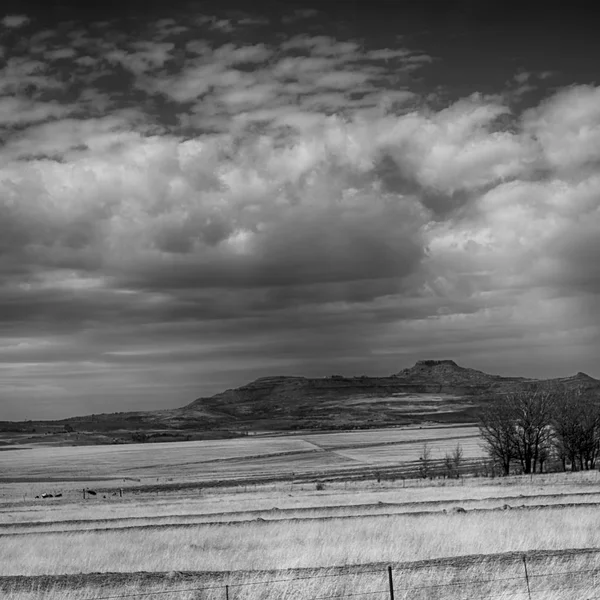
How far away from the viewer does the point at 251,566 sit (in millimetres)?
27719

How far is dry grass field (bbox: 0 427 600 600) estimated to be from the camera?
21.8m

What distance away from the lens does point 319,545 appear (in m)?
31.4

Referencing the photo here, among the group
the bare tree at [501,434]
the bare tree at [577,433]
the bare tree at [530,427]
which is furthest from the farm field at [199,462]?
the bare tree at [577,433]

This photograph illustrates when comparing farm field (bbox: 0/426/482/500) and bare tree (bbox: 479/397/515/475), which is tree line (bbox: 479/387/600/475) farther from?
farm field (bbox: 0/426/482/500)

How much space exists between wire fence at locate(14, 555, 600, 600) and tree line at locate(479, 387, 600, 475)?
2679 inches

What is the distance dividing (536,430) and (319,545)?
212 ft

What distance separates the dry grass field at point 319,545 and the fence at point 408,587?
54 millimetres

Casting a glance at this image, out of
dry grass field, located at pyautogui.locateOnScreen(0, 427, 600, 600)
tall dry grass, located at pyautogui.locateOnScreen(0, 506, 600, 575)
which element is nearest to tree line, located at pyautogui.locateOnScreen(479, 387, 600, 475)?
dry grass field, located at pyautogui.locateOnScreen(0, 427, 600, 600)

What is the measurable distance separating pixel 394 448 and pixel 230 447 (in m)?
46.6

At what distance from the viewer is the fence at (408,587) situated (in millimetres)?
20297

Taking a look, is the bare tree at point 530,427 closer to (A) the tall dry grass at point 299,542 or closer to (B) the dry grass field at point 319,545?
(B) the dry grass field at point 319,545

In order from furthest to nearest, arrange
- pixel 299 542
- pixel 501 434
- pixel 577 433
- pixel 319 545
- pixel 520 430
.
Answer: pixel 577 433 → pixel 520 430 → pixel 501 434 → pixel 299 542 → pixel 319 545

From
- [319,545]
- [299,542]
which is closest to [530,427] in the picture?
[299,542]

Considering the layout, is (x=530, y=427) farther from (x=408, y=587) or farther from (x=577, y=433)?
(x=408, y=587)
